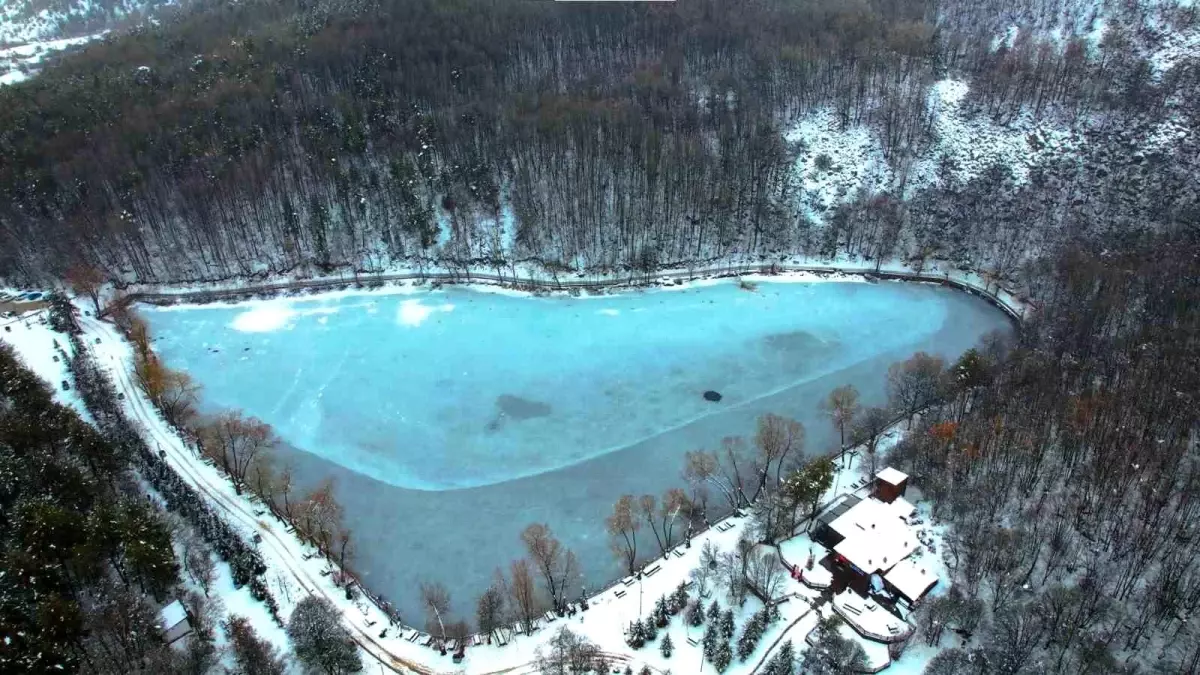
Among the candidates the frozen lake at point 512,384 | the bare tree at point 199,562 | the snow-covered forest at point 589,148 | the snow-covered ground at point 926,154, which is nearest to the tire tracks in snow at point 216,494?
the bare tree at point 199,562

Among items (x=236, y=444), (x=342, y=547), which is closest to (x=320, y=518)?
(x=342, y=547)

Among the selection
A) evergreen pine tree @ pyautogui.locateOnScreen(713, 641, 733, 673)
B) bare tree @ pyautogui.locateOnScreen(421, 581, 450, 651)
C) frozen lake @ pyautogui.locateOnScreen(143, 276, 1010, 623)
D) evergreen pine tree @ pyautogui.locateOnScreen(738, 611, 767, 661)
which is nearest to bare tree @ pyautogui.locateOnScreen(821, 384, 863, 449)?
frozen lake @ pyautogui.locateOnScreen(143, 276, 1010, 623)

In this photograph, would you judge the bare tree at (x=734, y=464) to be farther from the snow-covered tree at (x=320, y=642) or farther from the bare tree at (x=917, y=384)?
the snow-covered tree at (x=320, y=642)

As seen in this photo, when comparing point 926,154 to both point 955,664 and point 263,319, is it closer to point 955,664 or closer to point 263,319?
point 955,664

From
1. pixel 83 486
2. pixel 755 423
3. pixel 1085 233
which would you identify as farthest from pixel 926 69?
pixel 83 486

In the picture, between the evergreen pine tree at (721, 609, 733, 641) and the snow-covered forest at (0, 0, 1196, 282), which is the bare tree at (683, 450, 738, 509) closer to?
the evergreen pine tree at (721, 609, 733, 641)

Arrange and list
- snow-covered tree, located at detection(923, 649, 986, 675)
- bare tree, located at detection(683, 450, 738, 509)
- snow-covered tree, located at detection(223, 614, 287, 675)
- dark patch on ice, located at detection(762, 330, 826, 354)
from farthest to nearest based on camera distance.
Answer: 1. dark patch on ice, located at detection(762, 330, 826, 354)
2. bare tree, located at detection(683, 450, 738, 509)
3. snow-covered tree, located at detection(923, 649, 986, 675)
4. snow-covered tree, located at detection(223, 614, 287, 675)
